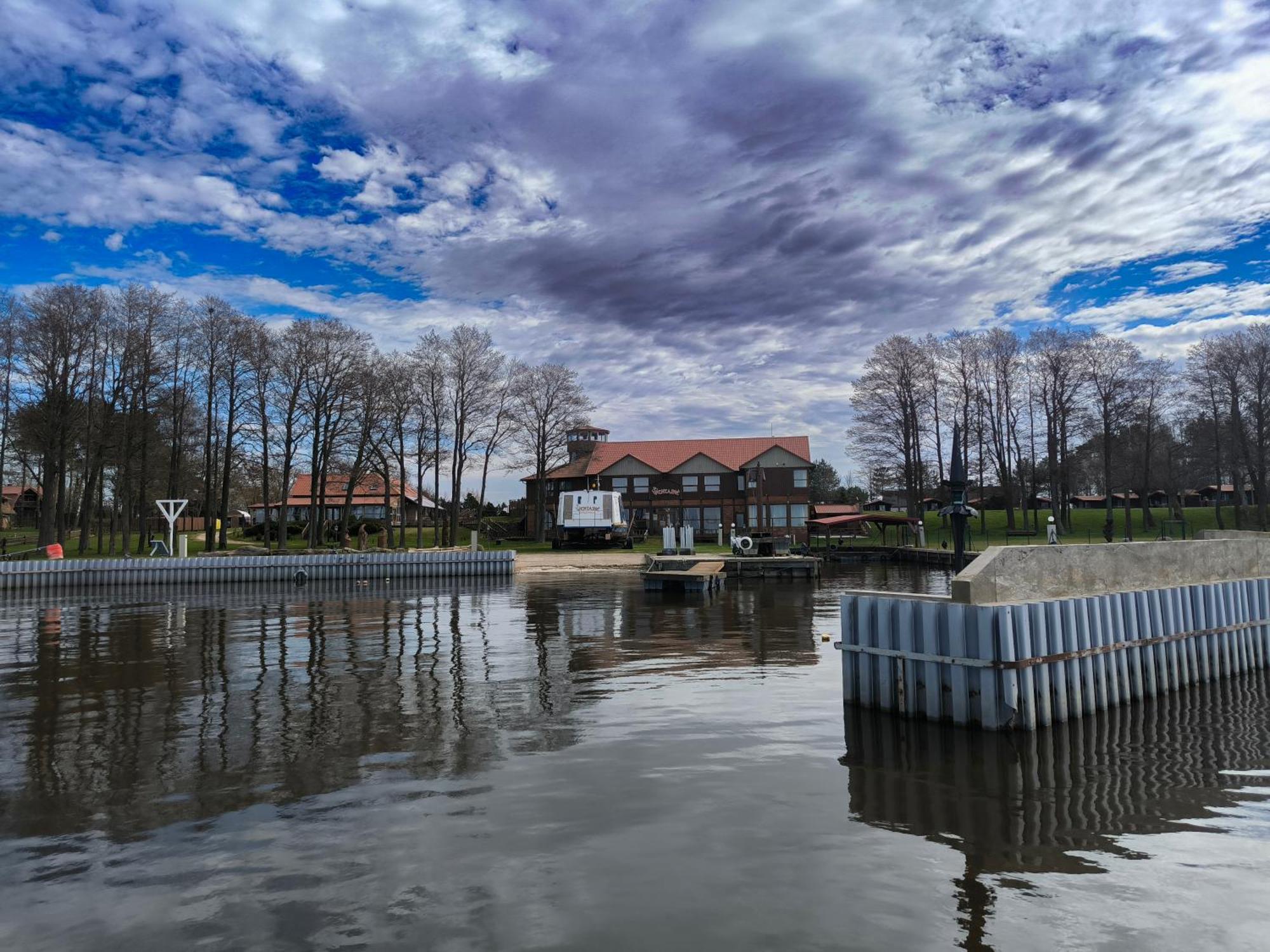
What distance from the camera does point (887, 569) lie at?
4316cm

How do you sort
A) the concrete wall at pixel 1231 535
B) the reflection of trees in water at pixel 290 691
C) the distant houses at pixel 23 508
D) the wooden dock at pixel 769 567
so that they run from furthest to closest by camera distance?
the distant houses at pixel 23 508 < the wooden dock at pixel 769 567 < the concrete wall at pixel 1231 535 < the reflection of trees in water at pixel 290 691

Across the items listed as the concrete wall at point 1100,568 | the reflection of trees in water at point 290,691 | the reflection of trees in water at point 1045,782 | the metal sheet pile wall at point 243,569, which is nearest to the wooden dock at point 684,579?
the reflection of trees in water at point 290,691

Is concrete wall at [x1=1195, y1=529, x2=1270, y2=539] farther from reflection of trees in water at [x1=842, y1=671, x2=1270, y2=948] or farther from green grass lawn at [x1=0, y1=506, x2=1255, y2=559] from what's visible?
green grass lawn at [x1=0, y1=506, x2=1255, y2=559]

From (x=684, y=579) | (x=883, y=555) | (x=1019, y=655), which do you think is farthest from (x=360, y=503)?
(x=1019, y=655)

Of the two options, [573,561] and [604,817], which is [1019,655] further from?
[573,561]

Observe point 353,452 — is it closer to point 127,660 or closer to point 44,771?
point 127,660

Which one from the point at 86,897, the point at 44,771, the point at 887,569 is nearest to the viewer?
the point at 86,897

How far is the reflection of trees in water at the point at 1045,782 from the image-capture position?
643 centimetres

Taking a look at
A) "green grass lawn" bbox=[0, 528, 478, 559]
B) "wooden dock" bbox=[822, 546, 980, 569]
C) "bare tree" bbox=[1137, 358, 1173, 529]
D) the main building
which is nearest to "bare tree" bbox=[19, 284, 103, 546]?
"green grass lawn" bbox=[0, 528, 478, 559]

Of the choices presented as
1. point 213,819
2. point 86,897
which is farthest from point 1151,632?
point 86,897

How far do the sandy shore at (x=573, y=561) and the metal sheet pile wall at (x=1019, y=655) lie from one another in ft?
103

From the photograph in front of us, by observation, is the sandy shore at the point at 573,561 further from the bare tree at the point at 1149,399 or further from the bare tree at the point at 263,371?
the bare tree at the point at 1149,399

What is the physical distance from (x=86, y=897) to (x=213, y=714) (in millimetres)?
6179

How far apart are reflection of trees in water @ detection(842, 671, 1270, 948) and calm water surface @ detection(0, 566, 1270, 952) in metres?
0.04
